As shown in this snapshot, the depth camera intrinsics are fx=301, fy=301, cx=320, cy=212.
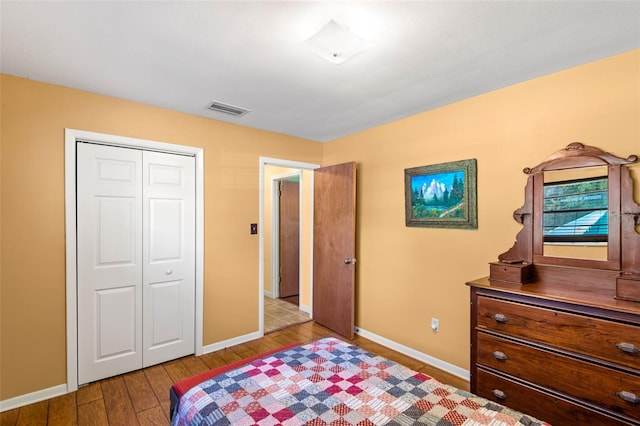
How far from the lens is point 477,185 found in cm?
254

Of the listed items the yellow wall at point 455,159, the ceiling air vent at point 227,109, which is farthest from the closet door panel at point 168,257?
the yellow wall at point 455,159

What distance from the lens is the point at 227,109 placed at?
2.83 metres

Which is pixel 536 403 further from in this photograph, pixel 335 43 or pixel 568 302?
pixel 335 43

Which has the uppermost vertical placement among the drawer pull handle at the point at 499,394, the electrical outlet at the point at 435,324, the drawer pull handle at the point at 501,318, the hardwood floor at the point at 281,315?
the drawer pull handle at the point at 501,318

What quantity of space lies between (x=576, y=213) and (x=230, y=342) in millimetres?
3256

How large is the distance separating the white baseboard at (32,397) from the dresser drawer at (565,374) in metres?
3.12

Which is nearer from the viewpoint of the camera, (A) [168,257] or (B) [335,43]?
(B) [335,43]

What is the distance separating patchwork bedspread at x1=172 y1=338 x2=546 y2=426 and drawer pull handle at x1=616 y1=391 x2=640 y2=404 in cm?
66

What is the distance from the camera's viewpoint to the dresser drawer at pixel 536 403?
5.20 ft

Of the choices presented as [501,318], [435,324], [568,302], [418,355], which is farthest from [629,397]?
[418,355]

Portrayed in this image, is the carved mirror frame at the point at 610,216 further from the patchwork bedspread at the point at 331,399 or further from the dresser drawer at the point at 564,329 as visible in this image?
the patchwork bedspread at the point at 331,399

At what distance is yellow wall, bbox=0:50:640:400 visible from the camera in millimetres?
2133

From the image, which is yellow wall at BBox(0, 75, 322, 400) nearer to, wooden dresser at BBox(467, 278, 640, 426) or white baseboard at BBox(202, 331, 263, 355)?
white baseboard at BBox(202, 331, 263, 355)

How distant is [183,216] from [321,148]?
2008 millimetres
